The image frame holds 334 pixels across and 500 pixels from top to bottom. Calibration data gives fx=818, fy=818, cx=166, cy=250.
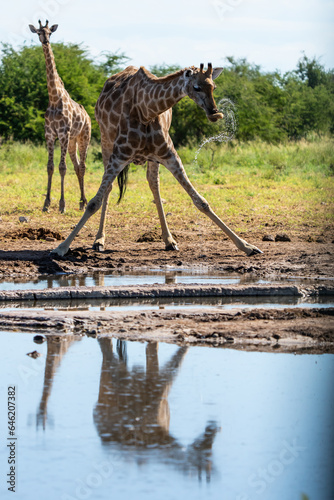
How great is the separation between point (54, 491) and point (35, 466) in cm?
27

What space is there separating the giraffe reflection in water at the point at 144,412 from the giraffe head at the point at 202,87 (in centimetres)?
399

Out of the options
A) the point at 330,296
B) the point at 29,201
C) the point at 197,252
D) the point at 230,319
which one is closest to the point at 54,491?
the point at 230,319

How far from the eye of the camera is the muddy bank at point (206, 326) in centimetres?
562

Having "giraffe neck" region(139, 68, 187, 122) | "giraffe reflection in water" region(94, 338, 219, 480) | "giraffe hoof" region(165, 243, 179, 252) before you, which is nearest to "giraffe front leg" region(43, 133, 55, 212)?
"giraffe hoof" region(165, 243, 179, 252)

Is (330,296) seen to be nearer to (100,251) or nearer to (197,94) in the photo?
(197,94)

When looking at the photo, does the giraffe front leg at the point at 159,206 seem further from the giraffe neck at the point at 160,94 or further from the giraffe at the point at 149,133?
the giraffe neck at the point at 160,94

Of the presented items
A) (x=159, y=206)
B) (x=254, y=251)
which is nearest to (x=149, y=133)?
(x=159, y=206)

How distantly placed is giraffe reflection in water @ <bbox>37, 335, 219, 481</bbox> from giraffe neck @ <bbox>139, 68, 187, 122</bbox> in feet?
14.5

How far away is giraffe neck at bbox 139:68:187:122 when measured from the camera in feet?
30.3

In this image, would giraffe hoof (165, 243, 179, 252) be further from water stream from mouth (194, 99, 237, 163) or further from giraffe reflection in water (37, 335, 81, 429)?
giraffe reflection in water (37, 335, 81, 429)

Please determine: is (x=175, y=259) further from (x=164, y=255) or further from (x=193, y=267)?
(x=193, y=267)

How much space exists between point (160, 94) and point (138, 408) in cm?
583

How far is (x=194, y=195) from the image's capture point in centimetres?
962

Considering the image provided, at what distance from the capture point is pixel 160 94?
9391 mm
